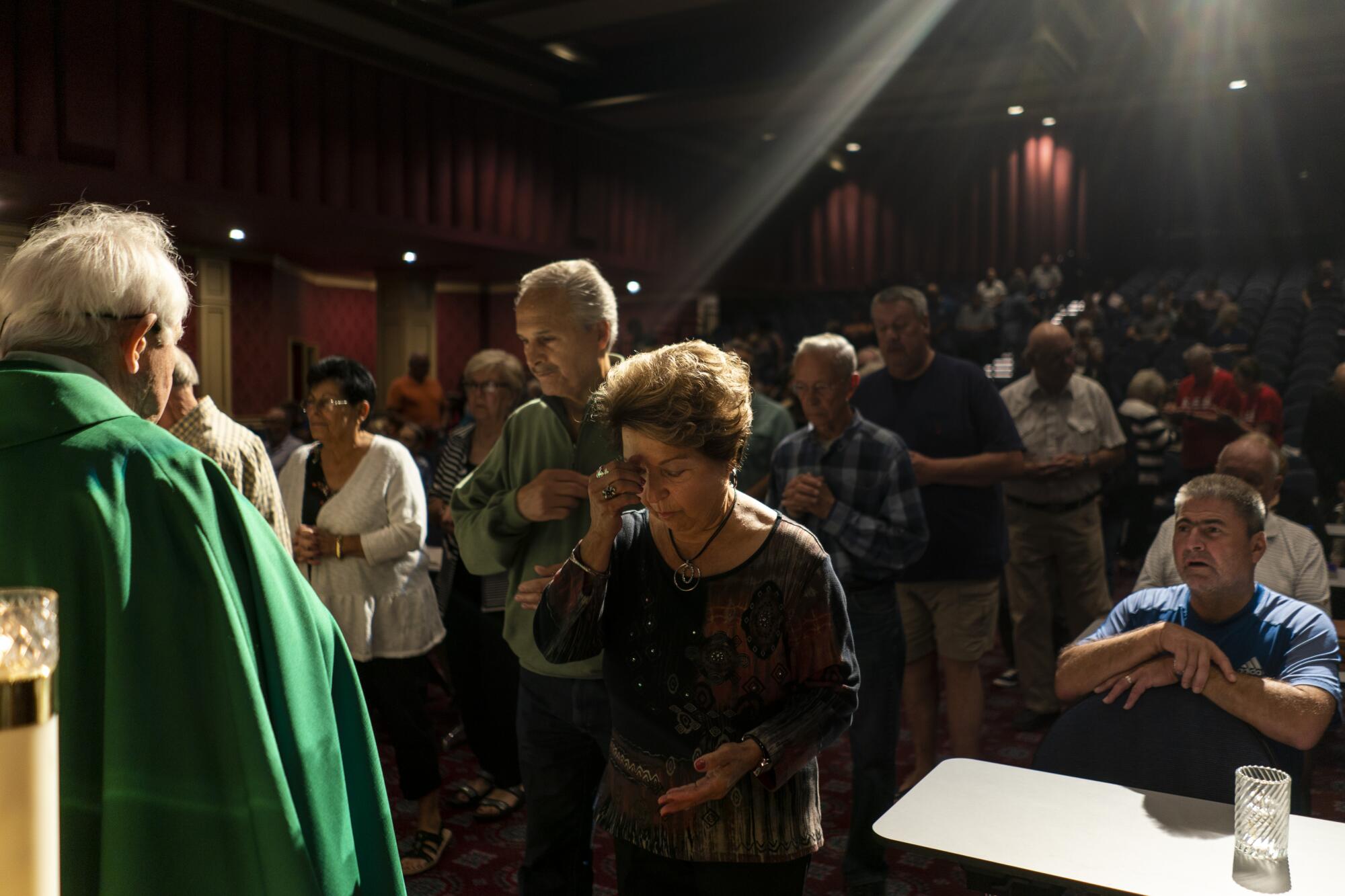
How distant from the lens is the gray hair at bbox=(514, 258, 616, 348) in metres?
2.02

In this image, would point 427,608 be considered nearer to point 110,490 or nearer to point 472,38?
point 110,490

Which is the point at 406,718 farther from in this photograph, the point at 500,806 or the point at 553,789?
the point at 553,789

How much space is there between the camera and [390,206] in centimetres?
819

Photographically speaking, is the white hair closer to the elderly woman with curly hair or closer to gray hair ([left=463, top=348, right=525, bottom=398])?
the elderly woman with curly hair

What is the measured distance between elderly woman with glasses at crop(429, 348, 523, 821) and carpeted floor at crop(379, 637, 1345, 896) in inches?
3.7

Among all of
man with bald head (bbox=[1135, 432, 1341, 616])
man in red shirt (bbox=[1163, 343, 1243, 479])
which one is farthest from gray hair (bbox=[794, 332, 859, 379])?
man in red shirt (bbox=[1163, 343, 1243, 479])

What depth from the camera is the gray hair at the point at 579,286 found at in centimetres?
202

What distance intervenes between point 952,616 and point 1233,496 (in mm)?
1160

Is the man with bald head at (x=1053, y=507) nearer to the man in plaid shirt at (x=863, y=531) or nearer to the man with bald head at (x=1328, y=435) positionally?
the man with bald head at (x=1328, y=435)

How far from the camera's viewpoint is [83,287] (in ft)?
3.85

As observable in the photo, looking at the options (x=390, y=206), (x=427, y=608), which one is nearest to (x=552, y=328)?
(x=427, y=608)

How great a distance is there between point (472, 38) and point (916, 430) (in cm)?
602

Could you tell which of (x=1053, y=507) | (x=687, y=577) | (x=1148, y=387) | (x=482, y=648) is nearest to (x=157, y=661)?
(x=687, y=577)

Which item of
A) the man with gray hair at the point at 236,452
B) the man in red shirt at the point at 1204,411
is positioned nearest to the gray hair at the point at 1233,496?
the man with gray hair at the point at 236,452
